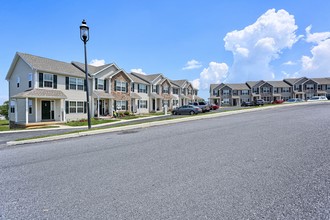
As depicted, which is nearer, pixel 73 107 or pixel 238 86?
pixel 73 107

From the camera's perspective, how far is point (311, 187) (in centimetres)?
369

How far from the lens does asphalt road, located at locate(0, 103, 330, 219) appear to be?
3.09 metres

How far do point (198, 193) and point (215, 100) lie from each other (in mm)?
70706

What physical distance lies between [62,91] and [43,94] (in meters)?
2.89

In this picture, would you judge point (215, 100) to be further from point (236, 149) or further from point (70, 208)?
point (70, 208)

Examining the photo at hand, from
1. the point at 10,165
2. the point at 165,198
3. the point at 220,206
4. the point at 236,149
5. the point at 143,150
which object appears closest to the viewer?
the point at 220,206

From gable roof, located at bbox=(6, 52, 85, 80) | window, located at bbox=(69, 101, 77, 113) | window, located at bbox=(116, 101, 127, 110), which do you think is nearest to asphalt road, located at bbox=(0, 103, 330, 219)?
gable roof, located at bbox=(6, 52, 85, 80)

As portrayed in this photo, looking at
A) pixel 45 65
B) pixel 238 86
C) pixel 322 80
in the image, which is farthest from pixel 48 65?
pixel 322 80

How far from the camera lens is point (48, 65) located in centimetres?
2316

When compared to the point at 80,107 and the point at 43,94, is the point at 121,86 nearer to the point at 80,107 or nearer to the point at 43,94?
the point at 80,107

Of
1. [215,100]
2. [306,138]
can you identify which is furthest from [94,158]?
[215,100]

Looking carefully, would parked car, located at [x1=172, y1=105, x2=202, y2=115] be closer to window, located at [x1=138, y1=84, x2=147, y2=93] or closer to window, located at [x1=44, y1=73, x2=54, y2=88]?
window, located at [x1=138, y1=84, x2=147, y2=93]

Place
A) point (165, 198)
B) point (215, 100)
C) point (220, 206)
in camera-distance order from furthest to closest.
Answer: point (215, 100), point (165, 198), point (220, 206)

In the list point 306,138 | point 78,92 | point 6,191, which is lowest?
point 6,191
